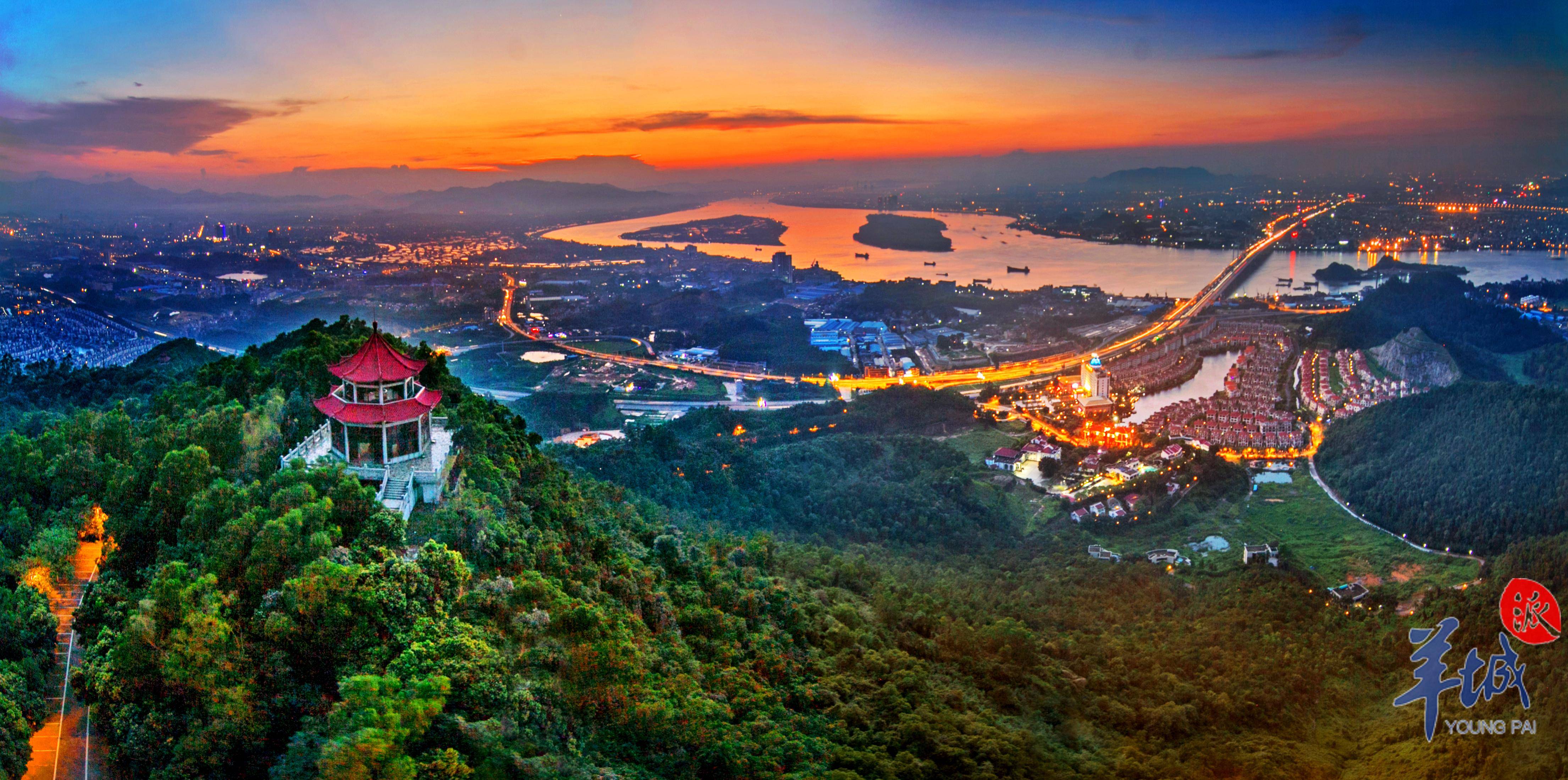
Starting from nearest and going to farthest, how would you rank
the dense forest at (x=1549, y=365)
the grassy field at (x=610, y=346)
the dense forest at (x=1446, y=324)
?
1. the dense forest at (x=1549, y=365)
2. the dense forest at (x=1446, y=324)
3. the grassy field at (x=610, y=346)

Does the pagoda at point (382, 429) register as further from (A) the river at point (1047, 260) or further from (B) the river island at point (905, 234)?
(B) the river island at point (905, 234)

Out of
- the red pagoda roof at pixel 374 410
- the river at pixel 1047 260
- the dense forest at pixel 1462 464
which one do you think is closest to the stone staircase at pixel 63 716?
the red pagoda roof at pixel 374 410

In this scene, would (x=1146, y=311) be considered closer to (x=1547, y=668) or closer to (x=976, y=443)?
(x=976, y=443)

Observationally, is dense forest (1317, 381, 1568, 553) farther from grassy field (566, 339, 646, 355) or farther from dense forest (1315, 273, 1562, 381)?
grassy field (566, 339, 646, 355)

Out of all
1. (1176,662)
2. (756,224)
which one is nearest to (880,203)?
(756,224)

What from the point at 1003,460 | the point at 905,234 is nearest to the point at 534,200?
the point at 905,234

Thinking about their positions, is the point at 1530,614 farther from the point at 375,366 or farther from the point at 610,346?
the point at 610,346
